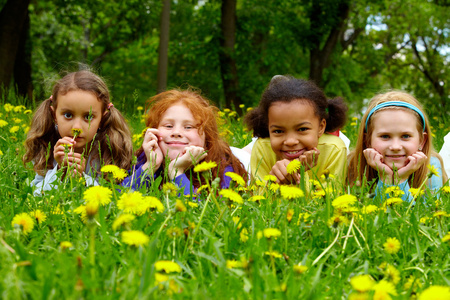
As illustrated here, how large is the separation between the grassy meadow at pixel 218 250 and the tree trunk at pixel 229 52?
11.5m

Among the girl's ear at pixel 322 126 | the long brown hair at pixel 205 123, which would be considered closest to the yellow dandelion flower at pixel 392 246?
the long brown hair at pixel 205 123

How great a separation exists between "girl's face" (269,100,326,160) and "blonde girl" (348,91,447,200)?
1.14ft

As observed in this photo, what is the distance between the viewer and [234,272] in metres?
1.42

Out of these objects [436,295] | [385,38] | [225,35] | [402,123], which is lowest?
[436,295]

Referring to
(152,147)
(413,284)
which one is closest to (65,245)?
(413,284)

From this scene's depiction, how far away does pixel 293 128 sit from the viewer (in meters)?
3.25

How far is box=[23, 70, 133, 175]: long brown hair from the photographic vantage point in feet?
10.7

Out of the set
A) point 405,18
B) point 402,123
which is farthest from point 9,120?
point 405,18

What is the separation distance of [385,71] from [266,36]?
10201 mm

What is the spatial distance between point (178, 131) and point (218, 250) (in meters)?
1.81

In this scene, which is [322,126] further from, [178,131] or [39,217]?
[39,217]

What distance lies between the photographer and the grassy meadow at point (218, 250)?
4.03 feet

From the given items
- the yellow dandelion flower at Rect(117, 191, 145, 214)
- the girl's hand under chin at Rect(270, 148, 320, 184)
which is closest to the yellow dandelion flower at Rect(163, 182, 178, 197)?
the yellow dandelion flower at Rect(117, 191, 145, 214)

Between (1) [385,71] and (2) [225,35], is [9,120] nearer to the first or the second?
(2) [225,35]
